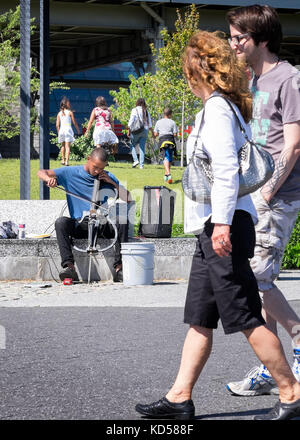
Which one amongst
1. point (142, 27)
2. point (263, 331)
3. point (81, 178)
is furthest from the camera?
point (142, 27)

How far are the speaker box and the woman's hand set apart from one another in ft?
21.6

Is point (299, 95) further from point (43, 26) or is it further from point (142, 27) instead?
point (142, 27)

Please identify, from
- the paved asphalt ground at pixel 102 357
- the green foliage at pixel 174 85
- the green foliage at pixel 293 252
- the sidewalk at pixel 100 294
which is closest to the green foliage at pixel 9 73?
the green foliage at pixel 174 85

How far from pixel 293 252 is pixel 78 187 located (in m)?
3.09

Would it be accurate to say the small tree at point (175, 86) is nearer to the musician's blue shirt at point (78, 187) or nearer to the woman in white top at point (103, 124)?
the woman in white top at point (103, 124)

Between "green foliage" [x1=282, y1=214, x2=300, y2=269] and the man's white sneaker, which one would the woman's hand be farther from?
"green foliage" [x1=282, y1=214, x2=300, y2=269]

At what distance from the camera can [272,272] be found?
4.24 m

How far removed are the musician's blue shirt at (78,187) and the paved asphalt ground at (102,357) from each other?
1.59m

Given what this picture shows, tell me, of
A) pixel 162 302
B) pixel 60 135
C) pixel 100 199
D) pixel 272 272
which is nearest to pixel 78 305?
pixel 162 302

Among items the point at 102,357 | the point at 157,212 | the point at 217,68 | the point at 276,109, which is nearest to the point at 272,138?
the point at 276,109

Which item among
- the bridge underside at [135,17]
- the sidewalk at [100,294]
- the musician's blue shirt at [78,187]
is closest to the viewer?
the sidewalk at [100,294]

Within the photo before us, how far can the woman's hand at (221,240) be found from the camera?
144 inches
